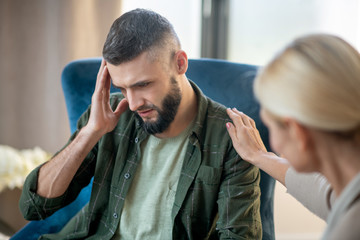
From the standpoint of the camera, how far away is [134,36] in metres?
1.30

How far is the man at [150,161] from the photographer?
1323 mm

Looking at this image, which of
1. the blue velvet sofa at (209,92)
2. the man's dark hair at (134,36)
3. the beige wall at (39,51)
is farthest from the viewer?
the beige wall at (39,51)

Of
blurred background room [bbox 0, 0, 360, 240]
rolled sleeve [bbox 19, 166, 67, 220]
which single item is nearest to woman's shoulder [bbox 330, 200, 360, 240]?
rolled sleeve [bbox 19, 166, 67, 220]

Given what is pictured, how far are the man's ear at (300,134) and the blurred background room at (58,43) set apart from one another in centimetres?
168

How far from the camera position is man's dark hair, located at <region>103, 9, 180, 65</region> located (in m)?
1.29

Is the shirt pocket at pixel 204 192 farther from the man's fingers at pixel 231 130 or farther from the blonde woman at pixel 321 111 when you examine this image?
the blonde woman at pixel 321 111

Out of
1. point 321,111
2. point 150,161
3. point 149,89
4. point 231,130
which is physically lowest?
point 150,161

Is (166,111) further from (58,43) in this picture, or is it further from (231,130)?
(58,43)

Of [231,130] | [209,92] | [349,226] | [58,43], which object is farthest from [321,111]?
[58,43]

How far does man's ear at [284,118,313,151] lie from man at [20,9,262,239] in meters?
0.57

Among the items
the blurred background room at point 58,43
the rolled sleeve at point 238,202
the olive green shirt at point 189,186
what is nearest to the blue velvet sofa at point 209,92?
the olive green shirt at point 189,186

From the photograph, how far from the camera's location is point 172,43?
1397 millimetres

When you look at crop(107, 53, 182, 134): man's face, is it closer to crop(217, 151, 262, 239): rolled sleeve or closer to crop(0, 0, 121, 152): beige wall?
crop(217, 151, 262, 239): rolled sleeve

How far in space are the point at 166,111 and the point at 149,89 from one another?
93mm
